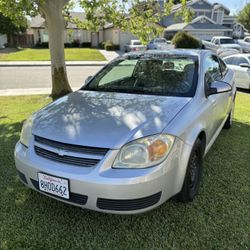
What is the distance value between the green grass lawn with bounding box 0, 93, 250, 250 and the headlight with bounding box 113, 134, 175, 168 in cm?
70

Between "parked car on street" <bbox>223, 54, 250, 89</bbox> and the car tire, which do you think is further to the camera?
"parked car on street" <bbox>223, 54, 250, 89</bbox>

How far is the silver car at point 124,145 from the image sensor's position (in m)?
2.26

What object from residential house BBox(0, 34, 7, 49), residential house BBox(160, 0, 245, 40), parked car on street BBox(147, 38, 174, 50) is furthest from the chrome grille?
residential house BBox(0, 34, 7, 49)

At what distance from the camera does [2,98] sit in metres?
8.68

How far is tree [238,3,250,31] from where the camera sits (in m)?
49.6

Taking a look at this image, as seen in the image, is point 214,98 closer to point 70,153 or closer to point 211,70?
point 211,70

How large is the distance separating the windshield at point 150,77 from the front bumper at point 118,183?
1016mm

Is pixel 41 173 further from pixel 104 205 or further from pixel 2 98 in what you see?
pixel 2 98

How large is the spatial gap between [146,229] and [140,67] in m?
2.20

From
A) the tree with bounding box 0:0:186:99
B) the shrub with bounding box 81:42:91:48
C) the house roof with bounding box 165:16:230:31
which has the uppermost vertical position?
the house roof with bounding box 165:16:230:31

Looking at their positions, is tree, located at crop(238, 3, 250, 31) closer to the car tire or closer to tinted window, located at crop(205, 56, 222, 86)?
tinted window, located at crop(205, 56, 222, 86)

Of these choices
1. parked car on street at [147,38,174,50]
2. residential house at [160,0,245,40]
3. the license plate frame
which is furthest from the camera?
residential house at [160,0,245,40]

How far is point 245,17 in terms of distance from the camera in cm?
4978

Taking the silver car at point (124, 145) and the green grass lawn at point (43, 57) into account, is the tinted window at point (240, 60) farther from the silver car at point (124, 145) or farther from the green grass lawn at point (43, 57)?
the green grass lawn at point (43, 57)
